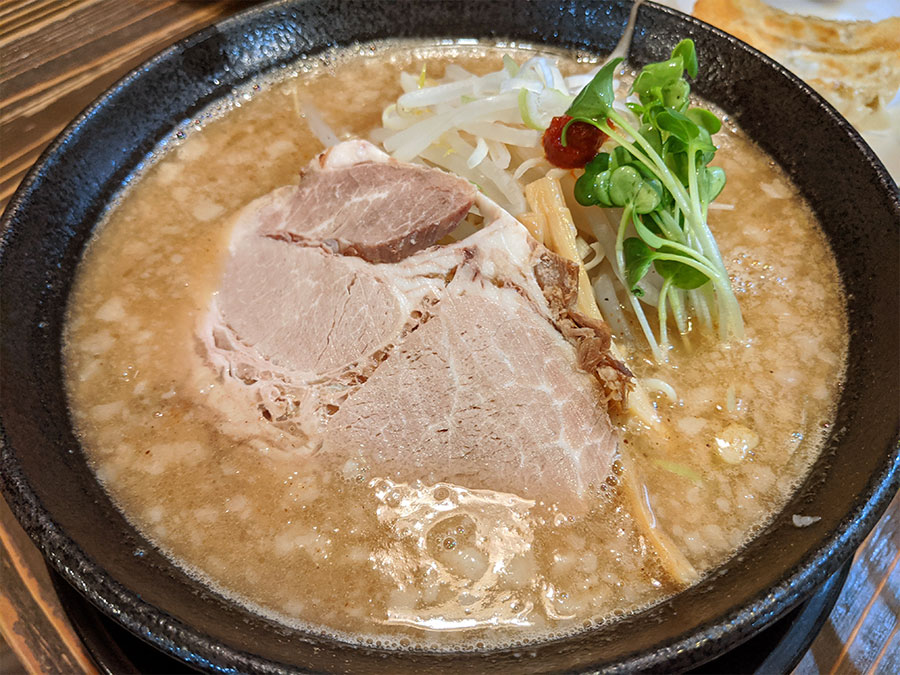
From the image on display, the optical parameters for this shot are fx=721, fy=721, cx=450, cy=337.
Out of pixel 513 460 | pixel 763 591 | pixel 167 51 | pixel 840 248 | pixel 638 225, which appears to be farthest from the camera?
pixel 167 51

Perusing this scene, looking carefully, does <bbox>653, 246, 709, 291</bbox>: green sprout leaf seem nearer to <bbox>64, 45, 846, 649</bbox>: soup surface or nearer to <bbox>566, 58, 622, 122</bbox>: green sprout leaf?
<bbox>64, 45, 846, 649</bbox>: soup surface

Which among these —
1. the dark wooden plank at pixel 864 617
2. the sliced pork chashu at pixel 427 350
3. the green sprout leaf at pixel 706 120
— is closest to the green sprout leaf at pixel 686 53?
the green sprout leaf at pixel 706 120

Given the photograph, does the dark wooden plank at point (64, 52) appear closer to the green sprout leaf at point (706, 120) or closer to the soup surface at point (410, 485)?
the soup surface at point (410, 485)

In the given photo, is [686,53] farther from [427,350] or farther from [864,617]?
[864,617]

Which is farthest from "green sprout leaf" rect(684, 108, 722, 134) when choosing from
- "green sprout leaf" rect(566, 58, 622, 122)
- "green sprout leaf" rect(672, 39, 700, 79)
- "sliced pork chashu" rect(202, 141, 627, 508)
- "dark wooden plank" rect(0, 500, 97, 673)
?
"dark wooden plank" rect(0, 500, 97, 673)

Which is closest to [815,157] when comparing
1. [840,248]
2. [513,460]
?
[840,248]

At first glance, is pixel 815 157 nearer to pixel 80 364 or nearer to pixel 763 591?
pixel 763 591

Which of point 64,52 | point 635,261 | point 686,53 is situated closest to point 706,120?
point 686,53
